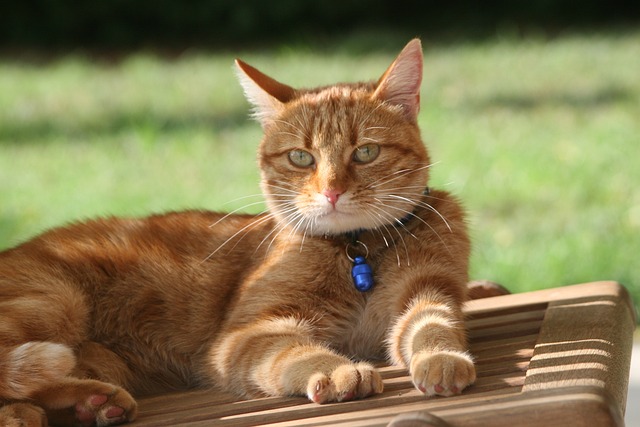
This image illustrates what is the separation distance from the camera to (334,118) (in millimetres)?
2838

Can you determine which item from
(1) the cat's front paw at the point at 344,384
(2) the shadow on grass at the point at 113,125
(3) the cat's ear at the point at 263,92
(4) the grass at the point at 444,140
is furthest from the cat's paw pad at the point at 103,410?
(2) the shadow on grass at the point at 113,125

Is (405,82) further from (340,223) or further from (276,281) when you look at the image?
(276,281)

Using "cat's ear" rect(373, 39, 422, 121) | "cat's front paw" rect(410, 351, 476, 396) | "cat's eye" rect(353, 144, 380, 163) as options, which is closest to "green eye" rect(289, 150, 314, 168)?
"cat's eye" rect(353, 144, 380, 163)

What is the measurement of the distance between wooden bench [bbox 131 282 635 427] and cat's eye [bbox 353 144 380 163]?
1.83 ft

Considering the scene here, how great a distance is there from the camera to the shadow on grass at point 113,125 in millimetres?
7219

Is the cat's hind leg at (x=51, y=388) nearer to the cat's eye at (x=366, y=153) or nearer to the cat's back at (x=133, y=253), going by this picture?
the cat's back at (x=133, y=253)

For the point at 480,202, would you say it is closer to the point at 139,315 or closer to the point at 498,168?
the point at 498,168

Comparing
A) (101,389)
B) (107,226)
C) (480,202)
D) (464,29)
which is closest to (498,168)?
(480,202)

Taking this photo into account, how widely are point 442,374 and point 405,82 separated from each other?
3.07ft

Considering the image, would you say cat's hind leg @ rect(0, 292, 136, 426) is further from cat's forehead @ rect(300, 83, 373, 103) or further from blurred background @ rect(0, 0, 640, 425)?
cat's forehead @ rect(300, 83, 373, 103)

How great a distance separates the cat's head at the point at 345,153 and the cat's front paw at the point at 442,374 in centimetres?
51

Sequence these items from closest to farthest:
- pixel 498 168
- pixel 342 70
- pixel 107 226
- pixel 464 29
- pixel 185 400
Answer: pixel 185 400 → pixel 107 226 → pixel 498 168 → pixel 342 70 → pixel 464 29

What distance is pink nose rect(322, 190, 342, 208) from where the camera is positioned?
2.69 metres

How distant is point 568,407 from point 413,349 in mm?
550
